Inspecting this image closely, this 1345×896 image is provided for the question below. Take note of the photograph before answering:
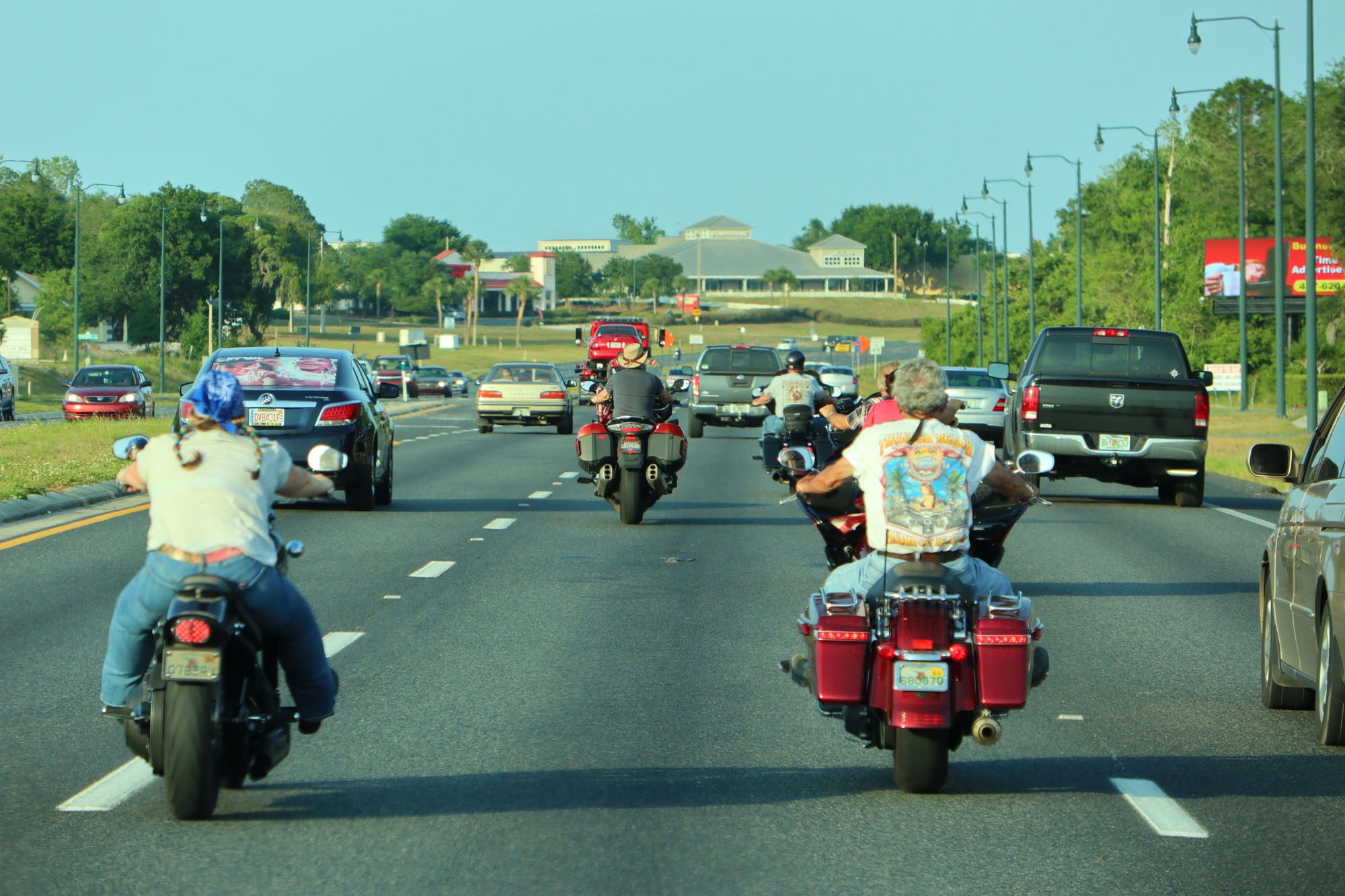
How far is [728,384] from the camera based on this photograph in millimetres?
39719

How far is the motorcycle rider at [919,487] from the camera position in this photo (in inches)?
260

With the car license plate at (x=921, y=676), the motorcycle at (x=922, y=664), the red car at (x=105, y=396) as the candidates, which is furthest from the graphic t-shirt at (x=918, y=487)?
the red car at (x=105, y=396)

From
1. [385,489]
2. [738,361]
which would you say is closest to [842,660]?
[385,489]

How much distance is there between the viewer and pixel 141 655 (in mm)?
6180

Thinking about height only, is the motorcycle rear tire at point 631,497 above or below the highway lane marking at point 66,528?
above

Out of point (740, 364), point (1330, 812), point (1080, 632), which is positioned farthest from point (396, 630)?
point (740, 364)

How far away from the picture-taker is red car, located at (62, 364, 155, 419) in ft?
149

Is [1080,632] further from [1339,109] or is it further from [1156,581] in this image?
[1339,109]

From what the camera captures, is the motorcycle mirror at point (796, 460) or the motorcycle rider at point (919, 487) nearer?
the motorcycle rider at point (919, 487)

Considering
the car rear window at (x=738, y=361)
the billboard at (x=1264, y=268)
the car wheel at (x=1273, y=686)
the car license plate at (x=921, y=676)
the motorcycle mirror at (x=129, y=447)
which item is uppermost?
the billboard at (x=1264, y=268)

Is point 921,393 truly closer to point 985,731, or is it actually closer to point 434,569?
point 985,731

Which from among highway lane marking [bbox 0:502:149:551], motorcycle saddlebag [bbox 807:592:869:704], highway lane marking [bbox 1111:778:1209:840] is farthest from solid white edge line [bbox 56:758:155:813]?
highway lane marking [bbox 0:502:149:551]

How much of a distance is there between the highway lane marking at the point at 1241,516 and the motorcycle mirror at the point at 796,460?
11.7 metres

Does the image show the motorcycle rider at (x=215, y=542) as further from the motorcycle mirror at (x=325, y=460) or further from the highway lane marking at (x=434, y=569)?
the highway lane marking at (x=434, y=569)
